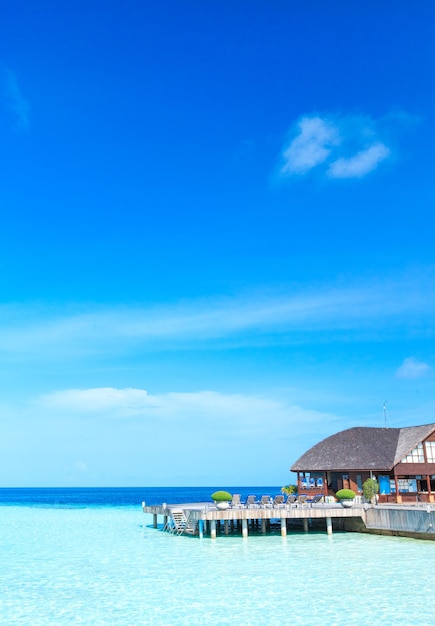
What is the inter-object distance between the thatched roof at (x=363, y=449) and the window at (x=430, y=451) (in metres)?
0.58

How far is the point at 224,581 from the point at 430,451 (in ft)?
70.9

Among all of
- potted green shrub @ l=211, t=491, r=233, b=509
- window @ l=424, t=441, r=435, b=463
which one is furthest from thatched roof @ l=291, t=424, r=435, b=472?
potted green shrub @ l=211, t=491, r=233, b=509

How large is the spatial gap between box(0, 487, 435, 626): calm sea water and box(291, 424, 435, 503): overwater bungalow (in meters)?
7.06

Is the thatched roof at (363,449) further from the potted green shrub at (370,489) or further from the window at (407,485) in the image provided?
the potted green shrub at (370,489)

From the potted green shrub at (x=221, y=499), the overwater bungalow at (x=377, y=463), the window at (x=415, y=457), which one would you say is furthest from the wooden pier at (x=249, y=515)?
the window at (x=415, y=457)

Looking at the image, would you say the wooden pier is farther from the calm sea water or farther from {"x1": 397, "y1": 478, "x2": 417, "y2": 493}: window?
{"x1": 397, "y1": 478, "x2": 417, "y2": 493}: window

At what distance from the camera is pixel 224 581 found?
2111 centimetres

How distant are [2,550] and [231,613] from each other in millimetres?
19488

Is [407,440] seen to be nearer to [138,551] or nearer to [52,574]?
[138,551]

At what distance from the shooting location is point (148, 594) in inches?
765

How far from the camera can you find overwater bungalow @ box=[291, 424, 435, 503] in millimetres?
38062

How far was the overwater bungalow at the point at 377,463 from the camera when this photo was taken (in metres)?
38.1

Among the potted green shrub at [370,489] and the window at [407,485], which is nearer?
the potted green shrub at [370,489]

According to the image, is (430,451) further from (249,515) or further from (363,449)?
(249,515)
